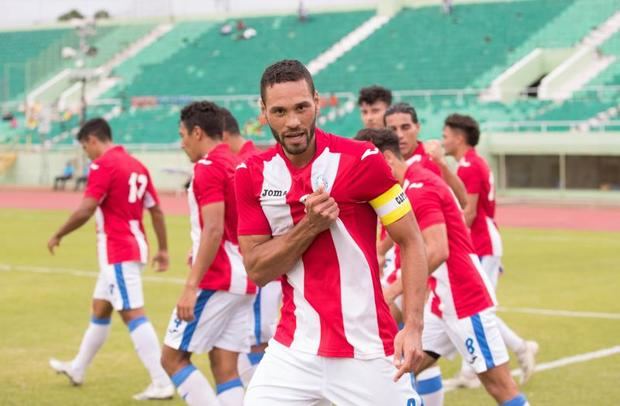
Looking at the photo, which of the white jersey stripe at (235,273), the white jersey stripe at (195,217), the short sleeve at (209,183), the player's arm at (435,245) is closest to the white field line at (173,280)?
the white jersey stripe at (235,273)

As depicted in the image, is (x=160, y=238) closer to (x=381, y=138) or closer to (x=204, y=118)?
(x=204, y=118)

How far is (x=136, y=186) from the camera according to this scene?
9945mm

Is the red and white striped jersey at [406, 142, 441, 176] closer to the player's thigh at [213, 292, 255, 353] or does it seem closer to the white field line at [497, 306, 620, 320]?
the player's thigh at [213, 292, 255, 353]

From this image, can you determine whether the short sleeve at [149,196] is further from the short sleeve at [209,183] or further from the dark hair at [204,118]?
the short sleeve at [209,183]

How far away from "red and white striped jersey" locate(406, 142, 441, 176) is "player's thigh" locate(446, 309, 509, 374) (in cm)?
103

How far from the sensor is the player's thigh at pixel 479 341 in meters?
7.34

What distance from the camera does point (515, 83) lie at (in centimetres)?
4331

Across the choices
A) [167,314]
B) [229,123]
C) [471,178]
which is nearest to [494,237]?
[471,178]

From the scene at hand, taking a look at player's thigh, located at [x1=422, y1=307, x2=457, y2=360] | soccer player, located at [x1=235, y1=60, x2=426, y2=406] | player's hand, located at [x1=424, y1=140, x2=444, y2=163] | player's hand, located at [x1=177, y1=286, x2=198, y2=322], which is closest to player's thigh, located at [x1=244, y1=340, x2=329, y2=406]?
soccer player, located at [x1=235, y1=60, x2=426, y2=406]

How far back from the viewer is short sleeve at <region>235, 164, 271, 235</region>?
5.32 m

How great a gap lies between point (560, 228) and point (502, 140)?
32.3 feet

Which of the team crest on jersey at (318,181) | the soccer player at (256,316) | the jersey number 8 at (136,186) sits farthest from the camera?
the jersey number 8 at (136,186)

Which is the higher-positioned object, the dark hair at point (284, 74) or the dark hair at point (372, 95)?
the dark hair at point (284, 74)

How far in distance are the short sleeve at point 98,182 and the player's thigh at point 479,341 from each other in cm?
346
